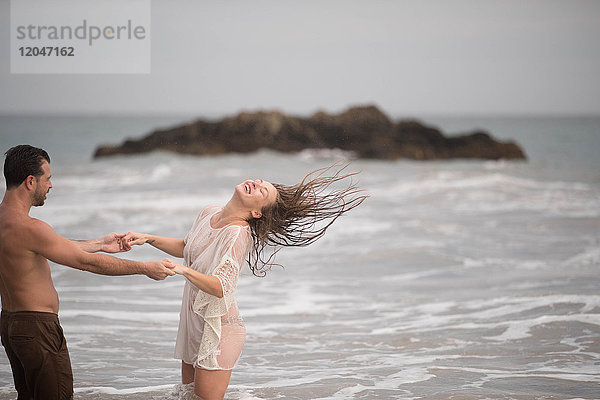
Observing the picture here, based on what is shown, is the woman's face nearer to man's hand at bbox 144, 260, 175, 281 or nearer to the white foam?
man's hand at bbox 144, 260, 175, 281

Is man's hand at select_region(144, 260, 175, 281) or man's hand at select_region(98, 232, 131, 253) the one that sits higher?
man's hand at select_region(98, 232, 131, 253)

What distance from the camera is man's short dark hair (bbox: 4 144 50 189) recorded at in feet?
9.94

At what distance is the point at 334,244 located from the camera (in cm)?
1004

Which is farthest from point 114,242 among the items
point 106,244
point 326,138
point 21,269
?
point 326,138

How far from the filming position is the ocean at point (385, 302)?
4.52 metres

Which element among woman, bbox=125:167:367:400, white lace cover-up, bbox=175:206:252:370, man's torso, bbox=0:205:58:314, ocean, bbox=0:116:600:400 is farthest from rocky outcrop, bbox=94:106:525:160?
man's torso, bbox=0:205:58:314

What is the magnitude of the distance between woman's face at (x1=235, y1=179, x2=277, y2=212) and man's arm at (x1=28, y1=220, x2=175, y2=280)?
0.56m

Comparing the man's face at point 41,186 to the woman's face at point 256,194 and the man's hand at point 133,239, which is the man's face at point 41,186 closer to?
the man's hand at point 133,239

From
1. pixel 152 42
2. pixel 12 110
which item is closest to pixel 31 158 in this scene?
pixel 12 110

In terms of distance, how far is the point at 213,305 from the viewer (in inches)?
139

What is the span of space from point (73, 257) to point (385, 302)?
4.19m

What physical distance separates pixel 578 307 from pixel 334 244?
4.17 meters

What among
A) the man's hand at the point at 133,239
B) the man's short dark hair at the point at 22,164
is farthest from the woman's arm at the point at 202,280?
the man's short dark hair at the point at 22,164

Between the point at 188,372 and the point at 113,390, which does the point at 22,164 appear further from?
the point at 113,390
